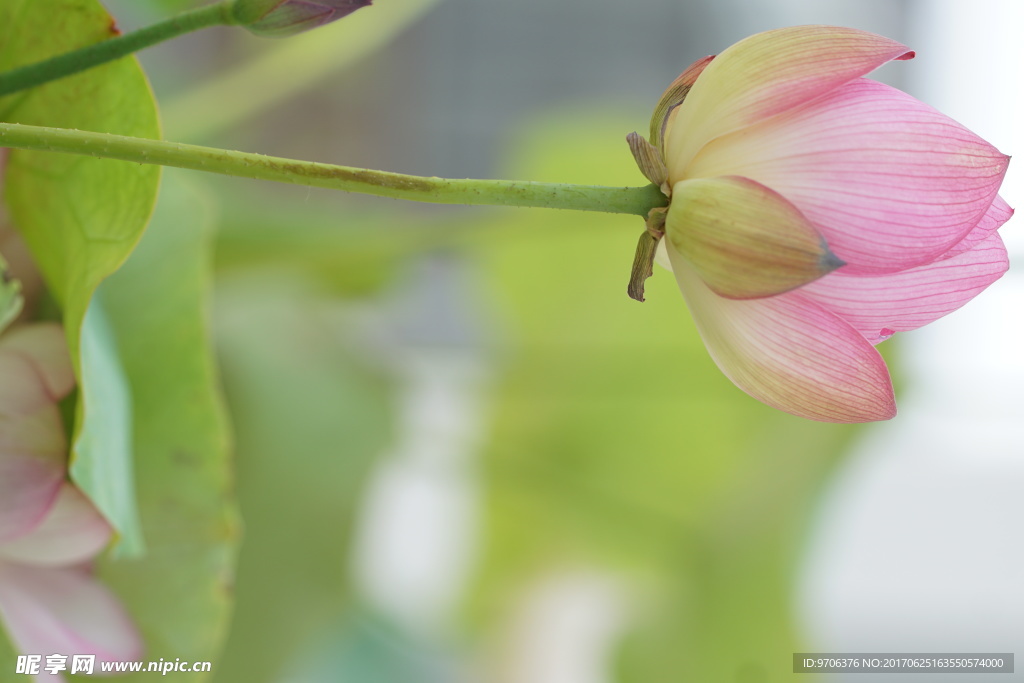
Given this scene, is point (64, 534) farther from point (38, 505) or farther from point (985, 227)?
point (985, 227)

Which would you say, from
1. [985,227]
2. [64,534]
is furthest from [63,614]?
[985,227]

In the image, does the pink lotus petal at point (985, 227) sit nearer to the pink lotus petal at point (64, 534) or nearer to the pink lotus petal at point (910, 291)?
the pink lotus petal at point (910, 291)

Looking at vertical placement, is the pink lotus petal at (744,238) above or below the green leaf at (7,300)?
above

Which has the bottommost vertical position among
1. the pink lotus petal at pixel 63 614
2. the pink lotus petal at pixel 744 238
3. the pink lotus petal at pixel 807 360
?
the pink lotus petal at pixel 63 614

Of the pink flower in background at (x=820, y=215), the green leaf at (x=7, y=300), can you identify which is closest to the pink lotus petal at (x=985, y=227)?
the pink flower in background at (x=820, y=215)

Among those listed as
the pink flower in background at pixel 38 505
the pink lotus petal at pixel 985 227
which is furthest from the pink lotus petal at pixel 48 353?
the pink lotus petal at pixel 985 227
